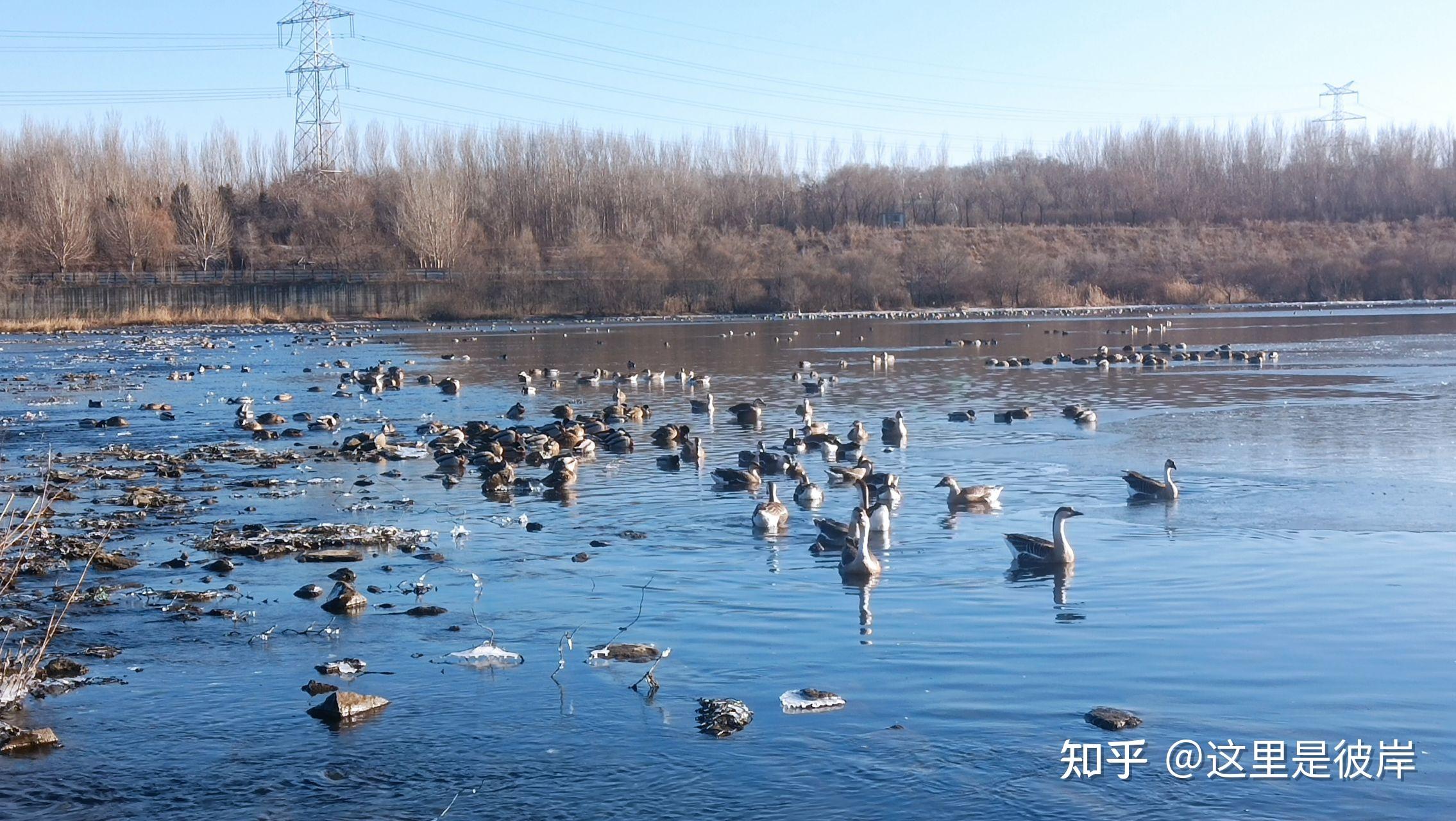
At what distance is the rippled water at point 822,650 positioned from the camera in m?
7.85

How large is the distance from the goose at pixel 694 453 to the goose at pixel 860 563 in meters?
8.39

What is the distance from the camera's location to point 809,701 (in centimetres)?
912

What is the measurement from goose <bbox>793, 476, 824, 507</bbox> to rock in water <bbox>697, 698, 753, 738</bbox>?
28.1 ft

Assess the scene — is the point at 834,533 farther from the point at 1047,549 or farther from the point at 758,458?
the point at 758,458

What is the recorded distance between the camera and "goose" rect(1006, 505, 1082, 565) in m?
13.4

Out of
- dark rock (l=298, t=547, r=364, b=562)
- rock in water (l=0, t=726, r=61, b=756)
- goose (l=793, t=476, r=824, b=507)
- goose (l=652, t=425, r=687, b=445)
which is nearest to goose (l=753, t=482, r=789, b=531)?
goose (l=793, t=476, r=824, b=507)

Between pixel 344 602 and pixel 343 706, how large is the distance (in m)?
2.72

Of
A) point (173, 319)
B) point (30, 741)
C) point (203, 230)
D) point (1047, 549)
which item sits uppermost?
point (203, 230)

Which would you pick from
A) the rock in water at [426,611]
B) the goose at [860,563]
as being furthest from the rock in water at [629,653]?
the goose at [860,563]

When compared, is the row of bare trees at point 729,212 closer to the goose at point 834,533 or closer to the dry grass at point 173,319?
the dry grass at point 173,319

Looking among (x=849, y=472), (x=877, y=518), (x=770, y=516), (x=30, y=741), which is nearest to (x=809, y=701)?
(x=30, y=741)

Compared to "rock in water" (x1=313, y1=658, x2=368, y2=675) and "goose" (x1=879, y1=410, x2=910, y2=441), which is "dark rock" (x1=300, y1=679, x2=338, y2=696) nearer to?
"rock in water" (x1=313, y1=658, x2=368, y2=675)

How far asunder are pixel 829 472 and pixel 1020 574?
674cm

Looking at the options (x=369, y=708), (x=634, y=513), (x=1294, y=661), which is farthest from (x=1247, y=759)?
(x=634, y=513)
